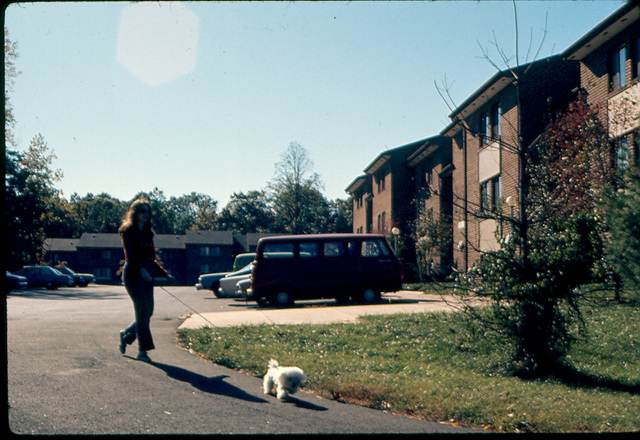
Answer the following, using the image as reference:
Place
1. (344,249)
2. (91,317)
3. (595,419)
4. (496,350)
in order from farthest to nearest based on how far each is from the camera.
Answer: (344,249) < (91,317) < (496,350) < (595,419)

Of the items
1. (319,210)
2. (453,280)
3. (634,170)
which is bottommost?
(453,280)

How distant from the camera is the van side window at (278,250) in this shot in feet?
56.1

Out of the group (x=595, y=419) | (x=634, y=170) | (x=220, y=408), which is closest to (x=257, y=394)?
(x=220, y=408)

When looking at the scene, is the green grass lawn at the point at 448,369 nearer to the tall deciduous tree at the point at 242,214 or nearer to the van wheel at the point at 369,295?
the van wheel at the point at 369,295

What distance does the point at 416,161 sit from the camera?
119 feet

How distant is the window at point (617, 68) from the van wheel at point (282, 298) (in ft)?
34.9

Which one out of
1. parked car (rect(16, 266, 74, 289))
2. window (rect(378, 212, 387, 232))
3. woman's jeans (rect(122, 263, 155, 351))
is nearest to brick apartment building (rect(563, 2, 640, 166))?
woman's jeans (rect(122, 263, 155, 351))

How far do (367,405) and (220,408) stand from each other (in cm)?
123

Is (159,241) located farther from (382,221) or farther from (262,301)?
(262,301)

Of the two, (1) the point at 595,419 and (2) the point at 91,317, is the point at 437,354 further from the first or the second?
(2) the point at 91,317

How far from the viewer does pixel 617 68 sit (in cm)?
1667

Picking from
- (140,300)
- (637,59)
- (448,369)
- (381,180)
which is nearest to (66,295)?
(381,180)

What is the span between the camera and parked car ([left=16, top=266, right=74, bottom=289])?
39688mm

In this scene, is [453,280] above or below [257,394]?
above
